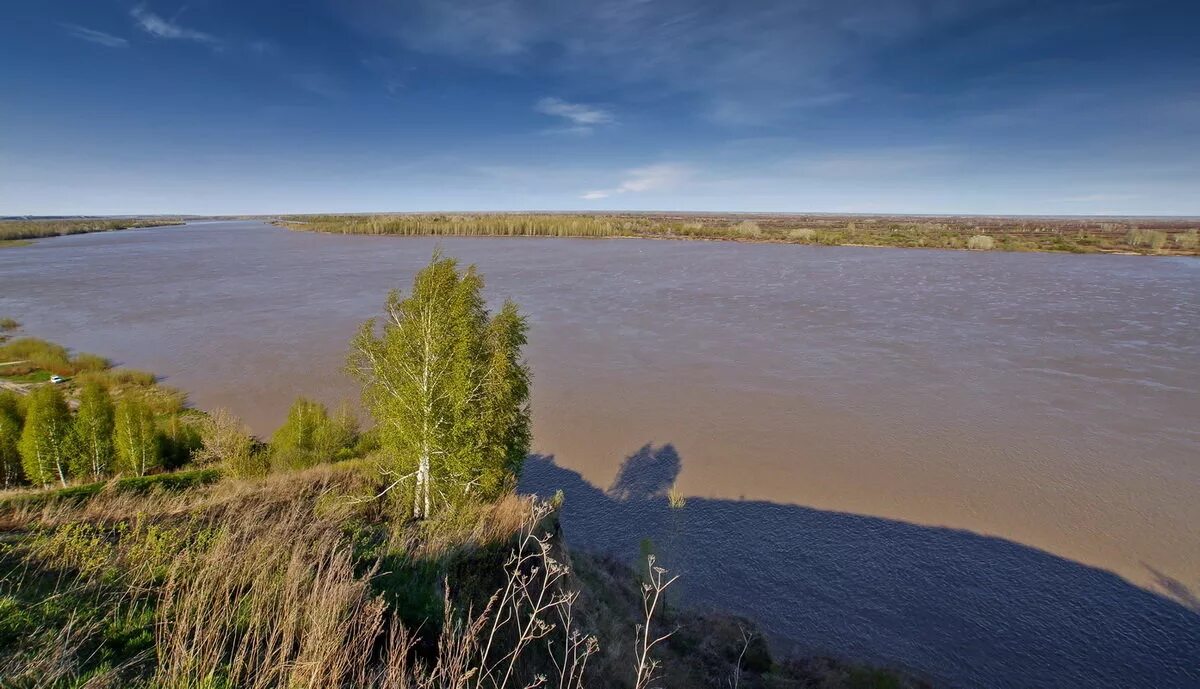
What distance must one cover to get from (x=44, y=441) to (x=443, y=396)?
15117mm

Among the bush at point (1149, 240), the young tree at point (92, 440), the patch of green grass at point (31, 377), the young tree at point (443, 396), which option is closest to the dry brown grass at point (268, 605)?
the young tree at point (443, 396)

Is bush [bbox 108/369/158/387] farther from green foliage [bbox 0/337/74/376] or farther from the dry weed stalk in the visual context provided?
the dry weed stalk

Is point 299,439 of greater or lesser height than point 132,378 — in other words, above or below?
above

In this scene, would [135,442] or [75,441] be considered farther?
[135,442]

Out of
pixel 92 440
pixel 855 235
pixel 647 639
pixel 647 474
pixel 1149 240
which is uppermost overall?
pixel 855 235

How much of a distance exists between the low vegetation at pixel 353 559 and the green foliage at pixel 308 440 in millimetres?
67

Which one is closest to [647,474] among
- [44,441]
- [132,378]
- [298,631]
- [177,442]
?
[298,631]

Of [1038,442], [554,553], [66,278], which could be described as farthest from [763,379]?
[66,278]

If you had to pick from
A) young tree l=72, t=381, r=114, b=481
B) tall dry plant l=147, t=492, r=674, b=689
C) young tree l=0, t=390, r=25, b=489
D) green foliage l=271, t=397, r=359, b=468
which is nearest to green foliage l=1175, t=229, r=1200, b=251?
green foliage l=271, t=397, r=359, b=468

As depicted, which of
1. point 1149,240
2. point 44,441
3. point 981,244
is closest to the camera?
point 44,441

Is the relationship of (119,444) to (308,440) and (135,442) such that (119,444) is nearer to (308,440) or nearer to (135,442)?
(135,442)

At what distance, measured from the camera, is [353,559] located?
7398 millimetres

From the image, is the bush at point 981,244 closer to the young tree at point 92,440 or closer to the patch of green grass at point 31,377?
the young tree at point 92,440

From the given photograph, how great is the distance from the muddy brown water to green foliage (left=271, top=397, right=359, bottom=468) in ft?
15.0
